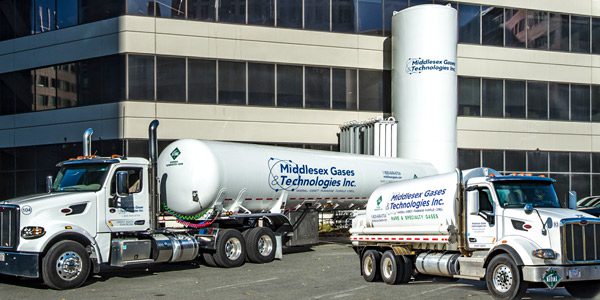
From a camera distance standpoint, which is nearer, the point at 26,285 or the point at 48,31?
the point at 26,285

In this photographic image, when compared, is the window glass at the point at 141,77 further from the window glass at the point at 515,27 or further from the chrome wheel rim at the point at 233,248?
the window glass at the point at 515,27

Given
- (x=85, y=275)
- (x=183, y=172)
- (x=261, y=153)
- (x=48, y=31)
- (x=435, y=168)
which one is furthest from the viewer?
(x=48, y=31)

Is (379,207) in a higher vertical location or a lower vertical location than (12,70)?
lower

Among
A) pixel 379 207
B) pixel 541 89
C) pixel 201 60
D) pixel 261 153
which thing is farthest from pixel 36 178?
pixel 541 89

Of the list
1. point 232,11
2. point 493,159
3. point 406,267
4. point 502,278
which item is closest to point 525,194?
point 502,278

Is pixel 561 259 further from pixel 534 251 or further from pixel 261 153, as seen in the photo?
pixel 261 153

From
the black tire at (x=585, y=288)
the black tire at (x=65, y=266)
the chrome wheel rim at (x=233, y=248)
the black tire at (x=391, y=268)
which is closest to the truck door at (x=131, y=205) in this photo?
the black tire at (x=65, y=266)

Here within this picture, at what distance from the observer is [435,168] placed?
29.9 m

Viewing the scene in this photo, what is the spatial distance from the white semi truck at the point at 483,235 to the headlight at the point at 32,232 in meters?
7.11

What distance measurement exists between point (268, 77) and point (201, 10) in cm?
401

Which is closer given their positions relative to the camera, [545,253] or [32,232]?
[545,253]

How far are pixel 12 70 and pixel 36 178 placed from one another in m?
5.11

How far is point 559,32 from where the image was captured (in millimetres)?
37594

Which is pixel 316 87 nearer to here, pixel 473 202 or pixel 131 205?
pixel 131 205
